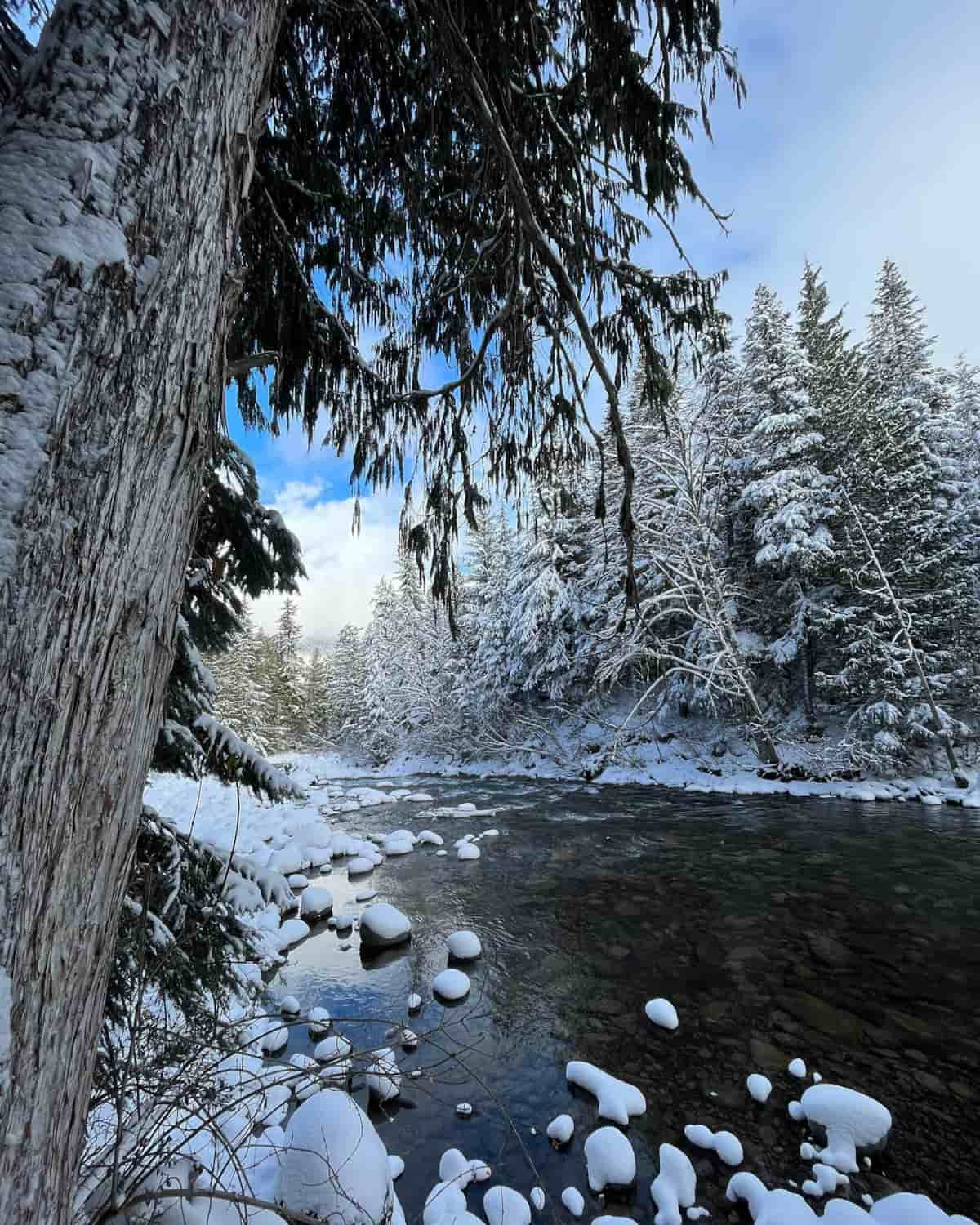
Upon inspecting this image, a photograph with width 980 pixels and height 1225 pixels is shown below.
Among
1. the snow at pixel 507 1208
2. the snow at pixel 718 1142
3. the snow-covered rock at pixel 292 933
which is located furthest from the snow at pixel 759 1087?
the snow-covered rock at pixel 292 933

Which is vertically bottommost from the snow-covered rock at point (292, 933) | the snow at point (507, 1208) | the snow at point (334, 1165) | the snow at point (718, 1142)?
the snow-covered rock at point (292, 933)

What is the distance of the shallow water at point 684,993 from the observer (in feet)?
9.57

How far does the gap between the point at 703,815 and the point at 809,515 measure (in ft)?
29.5

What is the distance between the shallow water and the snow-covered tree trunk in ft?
2.29

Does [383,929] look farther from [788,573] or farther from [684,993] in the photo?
[788,573]

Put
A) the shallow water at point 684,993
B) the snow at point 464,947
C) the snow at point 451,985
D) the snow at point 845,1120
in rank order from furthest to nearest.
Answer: the snow at point 464,947, the snow at point 451,985, the shallow water at point 684,993, the snow at point 845,1120

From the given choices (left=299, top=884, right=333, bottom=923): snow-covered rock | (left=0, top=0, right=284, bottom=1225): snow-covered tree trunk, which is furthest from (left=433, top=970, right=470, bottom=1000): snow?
(left=0, top=0, right=284, bottom=1225): snow-covered tree trunk

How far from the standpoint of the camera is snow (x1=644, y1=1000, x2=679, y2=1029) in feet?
12.9

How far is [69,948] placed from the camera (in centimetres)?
58

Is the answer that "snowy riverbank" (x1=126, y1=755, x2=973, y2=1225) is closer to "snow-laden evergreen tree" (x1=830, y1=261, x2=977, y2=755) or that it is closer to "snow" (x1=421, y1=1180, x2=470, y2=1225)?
"snow" (x1=421, y1=1180, x2=470, y2=1225)

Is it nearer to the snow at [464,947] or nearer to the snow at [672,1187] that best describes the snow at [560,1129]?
the snow at [672,1187]

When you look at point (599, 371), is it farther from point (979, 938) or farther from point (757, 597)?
point (757, 597)

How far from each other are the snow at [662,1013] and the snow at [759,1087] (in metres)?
0.65

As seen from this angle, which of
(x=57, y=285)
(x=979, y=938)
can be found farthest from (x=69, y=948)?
(x=979, y=938)
